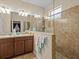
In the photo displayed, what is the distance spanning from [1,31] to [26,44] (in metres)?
1.12

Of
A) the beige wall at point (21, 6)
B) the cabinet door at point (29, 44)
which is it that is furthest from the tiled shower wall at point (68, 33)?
the cabinet door at point (29, 44)

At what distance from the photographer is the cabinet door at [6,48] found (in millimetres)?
3328

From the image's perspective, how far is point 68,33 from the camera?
76.9 inches

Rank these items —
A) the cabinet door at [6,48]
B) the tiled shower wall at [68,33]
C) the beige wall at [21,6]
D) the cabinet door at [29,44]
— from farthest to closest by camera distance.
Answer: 1. the cabinet door at [29,44]
2. the beige wall at [21,6]
3. the cabinet door at [6,48]
4. the tiled shower wall at [68,33]

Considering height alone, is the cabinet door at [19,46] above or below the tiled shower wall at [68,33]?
below

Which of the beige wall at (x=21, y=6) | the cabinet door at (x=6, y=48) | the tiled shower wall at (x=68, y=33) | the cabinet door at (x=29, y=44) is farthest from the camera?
the cabinet door at (x=29, y=44)

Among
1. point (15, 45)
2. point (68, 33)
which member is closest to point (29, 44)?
point (15, 45)

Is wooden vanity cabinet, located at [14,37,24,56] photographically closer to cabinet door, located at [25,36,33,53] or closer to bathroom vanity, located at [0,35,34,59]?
bathroom vanity, located at [0,35,34,59]

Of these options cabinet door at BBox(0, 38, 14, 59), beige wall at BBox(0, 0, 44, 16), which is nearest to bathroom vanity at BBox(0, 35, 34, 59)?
cabinet door at BBox(0, 38, 14, 59)

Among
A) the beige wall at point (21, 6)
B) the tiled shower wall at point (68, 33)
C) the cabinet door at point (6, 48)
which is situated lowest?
the cabinet door at point (6, 48)

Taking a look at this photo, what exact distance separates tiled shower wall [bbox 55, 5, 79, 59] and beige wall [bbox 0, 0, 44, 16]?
1.80 meters

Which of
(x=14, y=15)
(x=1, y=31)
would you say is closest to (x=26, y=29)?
(x=14, y=15)

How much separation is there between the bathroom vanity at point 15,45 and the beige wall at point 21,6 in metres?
1.13

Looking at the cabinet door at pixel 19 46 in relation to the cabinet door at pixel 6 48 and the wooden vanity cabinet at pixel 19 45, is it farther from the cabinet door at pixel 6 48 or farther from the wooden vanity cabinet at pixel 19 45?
the cabinet door at pixel 6 48
